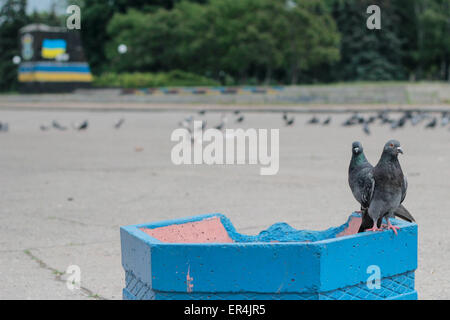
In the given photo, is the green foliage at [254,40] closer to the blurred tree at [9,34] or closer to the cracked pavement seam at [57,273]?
the blurred tree at [9,34]

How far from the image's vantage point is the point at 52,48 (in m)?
47.1

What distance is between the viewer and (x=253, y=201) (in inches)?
331

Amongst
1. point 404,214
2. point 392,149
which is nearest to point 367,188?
point 392,149

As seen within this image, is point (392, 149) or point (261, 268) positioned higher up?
point (392, 149)

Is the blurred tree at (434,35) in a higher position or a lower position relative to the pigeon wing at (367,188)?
higher

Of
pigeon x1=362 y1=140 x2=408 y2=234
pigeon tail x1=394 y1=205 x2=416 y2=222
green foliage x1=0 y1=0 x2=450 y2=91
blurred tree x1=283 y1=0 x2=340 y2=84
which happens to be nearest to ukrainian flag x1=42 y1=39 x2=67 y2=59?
green foliage x1=0 y1=0 x2=450 y2=91

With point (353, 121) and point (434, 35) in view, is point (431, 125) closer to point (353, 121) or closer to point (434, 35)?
point (353, 121)

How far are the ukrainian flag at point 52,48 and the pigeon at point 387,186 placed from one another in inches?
1811

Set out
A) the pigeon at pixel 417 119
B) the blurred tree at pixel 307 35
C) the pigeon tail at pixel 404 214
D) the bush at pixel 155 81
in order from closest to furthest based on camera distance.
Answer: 1. the pigeon tail at pixel 404 214
2. the pigeon at pixel 417 119
3. the blurred tree at pixel 307 35
4. the bush at pixel 155 81

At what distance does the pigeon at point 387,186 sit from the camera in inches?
140

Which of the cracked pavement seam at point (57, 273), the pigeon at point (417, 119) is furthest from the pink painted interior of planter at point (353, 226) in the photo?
the pigeon at point (417, 119)

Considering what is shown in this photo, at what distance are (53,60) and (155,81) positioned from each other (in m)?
7.45
